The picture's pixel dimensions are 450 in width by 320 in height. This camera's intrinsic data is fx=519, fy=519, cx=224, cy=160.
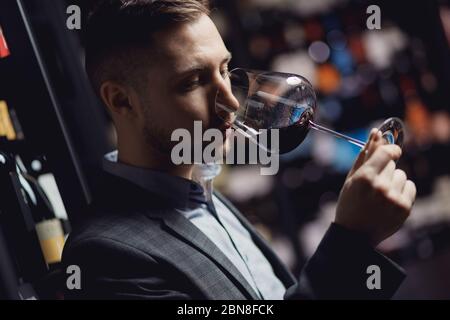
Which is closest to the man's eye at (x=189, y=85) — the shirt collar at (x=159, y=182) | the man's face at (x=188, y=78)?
the man's face at (x=188, y=78)

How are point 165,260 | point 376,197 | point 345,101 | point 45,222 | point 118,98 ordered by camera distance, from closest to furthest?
point 376,197 < point 165,260 < point 118,98 < point 45,222 < point 345,101

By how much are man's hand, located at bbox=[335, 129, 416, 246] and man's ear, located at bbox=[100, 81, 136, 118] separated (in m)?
0.57

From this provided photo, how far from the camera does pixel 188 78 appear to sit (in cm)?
114

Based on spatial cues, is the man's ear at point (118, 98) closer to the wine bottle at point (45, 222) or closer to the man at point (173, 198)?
the man at point (173, 198)

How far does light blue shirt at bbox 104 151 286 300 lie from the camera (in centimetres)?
127

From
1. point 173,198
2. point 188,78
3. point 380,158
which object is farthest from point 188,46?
point 380,158

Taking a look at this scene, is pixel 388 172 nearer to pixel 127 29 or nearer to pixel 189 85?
pixel 189 85

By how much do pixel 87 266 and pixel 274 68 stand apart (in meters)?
3.05

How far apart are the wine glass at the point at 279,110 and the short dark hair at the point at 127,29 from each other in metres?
0.21

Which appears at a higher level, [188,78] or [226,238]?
[188,78]

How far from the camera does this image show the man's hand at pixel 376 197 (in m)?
A: 0.92

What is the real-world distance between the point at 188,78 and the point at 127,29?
0.63 feet

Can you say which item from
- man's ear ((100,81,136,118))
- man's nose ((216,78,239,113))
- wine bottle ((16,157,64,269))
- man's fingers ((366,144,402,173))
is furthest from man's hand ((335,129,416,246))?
wine bottle ((16,157,64,269))
